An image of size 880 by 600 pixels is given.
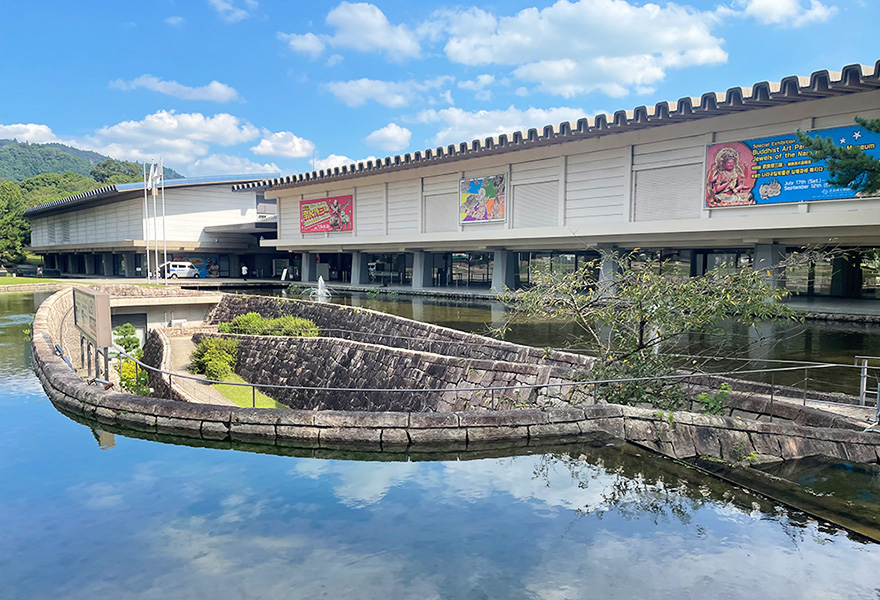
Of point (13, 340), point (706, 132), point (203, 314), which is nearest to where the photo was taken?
point (13, 340)

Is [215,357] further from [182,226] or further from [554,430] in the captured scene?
[182,226]

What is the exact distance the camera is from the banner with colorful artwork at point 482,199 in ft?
98.4

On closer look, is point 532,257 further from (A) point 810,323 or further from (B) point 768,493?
(B) point 768,493

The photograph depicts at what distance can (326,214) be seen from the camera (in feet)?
134

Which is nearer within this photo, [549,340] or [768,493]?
[768,493]

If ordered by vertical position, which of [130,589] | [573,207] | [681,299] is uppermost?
[573,207]

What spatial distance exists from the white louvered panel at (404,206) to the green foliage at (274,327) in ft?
43.8

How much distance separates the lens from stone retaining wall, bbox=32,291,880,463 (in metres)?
7.55

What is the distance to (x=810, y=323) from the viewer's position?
68.3 feet

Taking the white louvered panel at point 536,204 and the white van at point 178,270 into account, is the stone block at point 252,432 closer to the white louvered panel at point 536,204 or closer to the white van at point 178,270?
the white louvered panel at point 536,204

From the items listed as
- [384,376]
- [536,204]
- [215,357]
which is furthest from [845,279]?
[215,357]

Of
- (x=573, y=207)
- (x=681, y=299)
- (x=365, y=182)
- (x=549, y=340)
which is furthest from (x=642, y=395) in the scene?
(x=365, y=182)

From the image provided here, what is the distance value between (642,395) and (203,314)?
26330 mm

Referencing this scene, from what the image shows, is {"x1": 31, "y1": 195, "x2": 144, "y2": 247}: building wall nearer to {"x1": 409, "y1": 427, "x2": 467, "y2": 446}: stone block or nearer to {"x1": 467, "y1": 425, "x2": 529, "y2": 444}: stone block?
{"x1": 409, "y1": 427, "x2": 467, "y2": 446}: stone block
